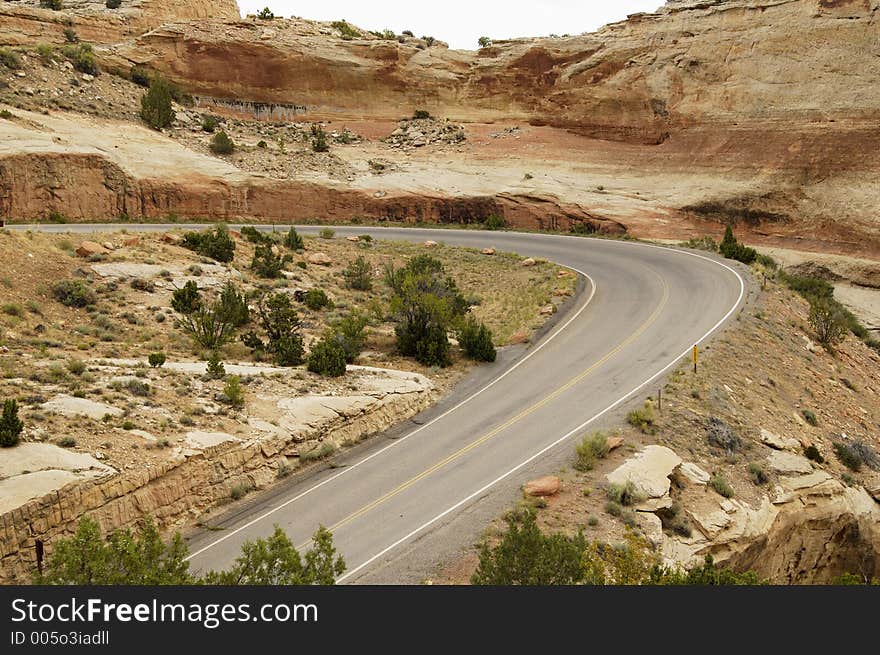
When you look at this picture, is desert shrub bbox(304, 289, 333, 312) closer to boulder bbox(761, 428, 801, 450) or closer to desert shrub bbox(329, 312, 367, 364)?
desert shrub bbox(329, 312, 367, 364)

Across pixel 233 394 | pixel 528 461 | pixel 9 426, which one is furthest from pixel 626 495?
pixel 9 426

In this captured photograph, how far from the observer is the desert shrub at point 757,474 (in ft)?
69.5

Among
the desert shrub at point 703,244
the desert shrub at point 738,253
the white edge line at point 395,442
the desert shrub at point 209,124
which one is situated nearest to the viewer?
the white edge line at point 395,442

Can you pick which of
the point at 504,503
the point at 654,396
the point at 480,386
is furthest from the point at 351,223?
the point at 504,503

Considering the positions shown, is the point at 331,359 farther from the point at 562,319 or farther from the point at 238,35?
the point at 238,35

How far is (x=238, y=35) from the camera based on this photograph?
58.4m

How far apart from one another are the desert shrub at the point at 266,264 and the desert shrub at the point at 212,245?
3.20 ft

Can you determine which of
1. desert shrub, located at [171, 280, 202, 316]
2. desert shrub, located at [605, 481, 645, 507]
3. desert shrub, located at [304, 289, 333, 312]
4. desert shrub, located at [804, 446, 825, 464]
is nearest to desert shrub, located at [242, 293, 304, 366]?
desert shrub, located at [171, 280, 202, 316]

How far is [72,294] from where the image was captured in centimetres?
2572

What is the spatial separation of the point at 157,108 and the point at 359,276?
916 inches

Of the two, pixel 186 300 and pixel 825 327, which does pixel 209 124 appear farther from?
pixel 825 327

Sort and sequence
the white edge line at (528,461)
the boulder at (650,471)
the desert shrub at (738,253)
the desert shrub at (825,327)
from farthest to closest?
the desert shrub at (738,253) → the desert shrub at (825,327) → the boulder at (650,471) → the white edge line at (528,461)

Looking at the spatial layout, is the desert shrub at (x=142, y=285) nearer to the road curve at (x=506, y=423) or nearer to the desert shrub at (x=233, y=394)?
the desert shrub at (x=233, y=394)

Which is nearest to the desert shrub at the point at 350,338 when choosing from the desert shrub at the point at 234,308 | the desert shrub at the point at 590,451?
the desert shrub at the point at 234,308
